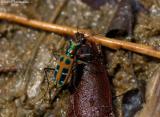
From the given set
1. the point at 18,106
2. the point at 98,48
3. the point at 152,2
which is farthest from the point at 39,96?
the point at 152,2

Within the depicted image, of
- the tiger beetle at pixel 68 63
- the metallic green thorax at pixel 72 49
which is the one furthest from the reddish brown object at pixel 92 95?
the metallic green thorax at pixel 72 49

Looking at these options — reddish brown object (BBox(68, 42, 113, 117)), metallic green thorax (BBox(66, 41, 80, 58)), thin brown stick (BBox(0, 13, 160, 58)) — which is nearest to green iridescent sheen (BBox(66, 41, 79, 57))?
metallic green thorax (BBox(66, 41, 80, 58))

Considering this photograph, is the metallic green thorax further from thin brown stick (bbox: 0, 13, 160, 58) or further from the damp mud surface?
the damp mud surface

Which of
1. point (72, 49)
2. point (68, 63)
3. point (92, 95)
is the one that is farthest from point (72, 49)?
point (92, 95)

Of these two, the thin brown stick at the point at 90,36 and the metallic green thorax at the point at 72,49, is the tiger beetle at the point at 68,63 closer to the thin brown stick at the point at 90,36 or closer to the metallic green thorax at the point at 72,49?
the metallic green thorax at the point at 72,49

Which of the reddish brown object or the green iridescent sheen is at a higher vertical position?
the green iridescent sheen

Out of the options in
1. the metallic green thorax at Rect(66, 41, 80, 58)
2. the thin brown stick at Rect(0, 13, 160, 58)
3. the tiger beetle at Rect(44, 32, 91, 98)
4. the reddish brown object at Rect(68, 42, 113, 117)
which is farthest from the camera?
the metallic green thorax at Rect(66, 41, 80, 58)
